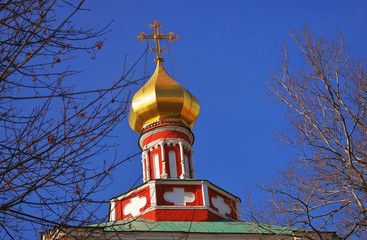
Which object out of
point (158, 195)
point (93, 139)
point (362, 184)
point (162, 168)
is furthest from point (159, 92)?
point (93, 139)

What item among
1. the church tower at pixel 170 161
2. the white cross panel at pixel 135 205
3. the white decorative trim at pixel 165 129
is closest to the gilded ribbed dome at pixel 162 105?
the church tower at pixel 170 161

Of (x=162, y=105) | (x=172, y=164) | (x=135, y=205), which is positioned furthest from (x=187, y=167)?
(x=135, y=205)

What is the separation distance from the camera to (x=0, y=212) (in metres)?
5.57

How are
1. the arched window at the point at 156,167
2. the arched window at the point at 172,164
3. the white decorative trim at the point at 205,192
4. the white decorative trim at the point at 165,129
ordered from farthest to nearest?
the white decorative trim at the point at 165,129, the arched window at the point at 156,167, the arched window at the point at 172,164, the white decorative trim at the point at 205,192

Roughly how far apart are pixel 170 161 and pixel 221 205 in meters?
1.82

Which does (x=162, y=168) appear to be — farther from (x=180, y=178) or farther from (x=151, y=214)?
(x=151, y=214)

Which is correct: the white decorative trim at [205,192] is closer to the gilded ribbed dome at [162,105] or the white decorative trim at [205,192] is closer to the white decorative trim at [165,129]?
the white decorative trim at [165,129]

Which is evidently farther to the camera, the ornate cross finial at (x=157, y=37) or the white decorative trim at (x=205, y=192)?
the ornate cross finial at (x=157, y=37)

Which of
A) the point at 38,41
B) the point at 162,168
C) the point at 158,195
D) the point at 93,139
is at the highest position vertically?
the point at 162,168

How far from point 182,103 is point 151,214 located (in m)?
3.62

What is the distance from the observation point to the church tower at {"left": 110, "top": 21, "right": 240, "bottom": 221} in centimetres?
1614

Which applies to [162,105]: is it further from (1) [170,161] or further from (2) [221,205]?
(2) [221,205]

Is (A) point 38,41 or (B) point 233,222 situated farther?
(B) point 233,222

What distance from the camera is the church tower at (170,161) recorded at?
53.0 feet
